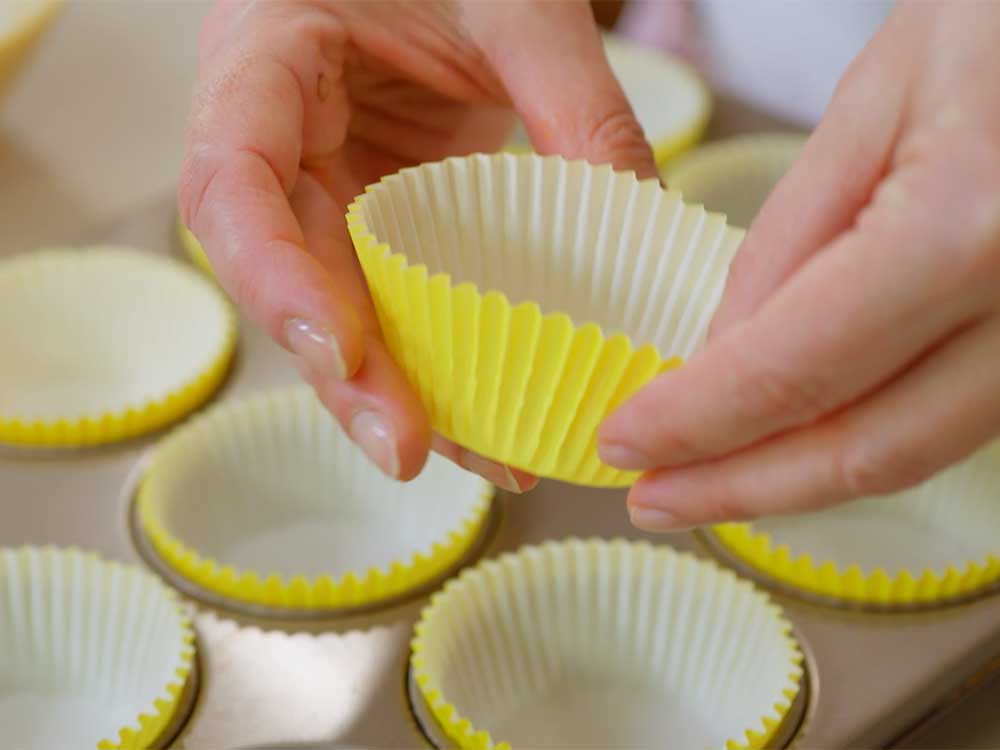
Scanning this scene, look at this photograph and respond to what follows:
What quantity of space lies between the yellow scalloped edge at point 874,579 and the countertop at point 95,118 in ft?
3.48


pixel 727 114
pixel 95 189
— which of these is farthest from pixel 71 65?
pixel 727 114

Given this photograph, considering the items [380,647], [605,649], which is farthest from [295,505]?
[605,649]

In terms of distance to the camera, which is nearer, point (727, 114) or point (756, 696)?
point (756, 696)

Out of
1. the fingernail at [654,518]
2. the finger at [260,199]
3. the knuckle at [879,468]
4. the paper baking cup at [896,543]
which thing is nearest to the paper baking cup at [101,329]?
the finger at [260,199]

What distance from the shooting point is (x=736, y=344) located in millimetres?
670

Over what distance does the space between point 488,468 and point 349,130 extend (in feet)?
1.66

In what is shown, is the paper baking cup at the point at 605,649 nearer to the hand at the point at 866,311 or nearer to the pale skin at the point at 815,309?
the pale skin at the point at 815,309

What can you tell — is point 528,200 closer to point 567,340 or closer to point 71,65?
point 567,340

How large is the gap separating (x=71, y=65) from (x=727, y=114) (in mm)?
1152

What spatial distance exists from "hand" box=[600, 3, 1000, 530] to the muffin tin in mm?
408

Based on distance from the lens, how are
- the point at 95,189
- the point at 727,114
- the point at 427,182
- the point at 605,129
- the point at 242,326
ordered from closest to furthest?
→ the point at 427,182 → the point at 605,129 → the point at 242,326 → the point at 95,189 → the point at 727,114

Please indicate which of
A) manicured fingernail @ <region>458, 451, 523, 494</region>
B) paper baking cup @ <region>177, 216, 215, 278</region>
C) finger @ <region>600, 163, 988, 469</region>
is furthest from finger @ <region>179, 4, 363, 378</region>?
paper baking cup @ <region>177, 216, 215, 278</region>

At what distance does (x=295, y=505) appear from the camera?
1.38 metres

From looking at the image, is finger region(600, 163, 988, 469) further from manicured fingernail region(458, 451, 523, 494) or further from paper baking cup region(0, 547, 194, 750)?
paper baking cup region(0, 547, 194, 750)
